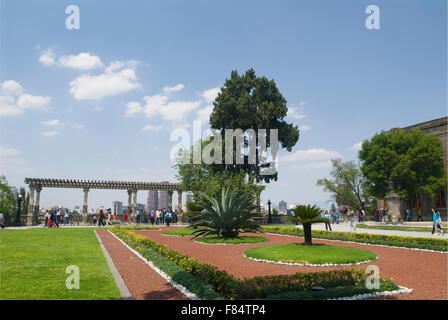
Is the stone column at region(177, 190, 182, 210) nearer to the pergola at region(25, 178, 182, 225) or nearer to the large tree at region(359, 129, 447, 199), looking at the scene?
the pergola at region(25, 178, 182, 225)

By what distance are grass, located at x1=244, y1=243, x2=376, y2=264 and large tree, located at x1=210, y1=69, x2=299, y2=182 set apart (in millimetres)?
21987

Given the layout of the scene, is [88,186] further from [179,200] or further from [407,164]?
[407,164]

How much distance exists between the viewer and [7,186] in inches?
1932

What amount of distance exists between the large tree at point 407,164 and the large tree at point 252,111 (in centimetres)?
1075

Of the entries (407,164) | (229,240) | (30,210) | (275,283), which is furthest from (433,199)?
(30,210)

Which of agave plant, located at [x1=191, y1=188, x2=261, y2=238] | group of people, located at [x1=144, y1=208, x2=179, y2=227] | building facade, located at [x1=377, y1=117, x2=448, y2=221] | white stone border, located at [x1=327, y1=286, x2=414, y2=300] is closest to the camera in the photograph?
white stone border, located at [x1=327, y1=286, x2=414, y2=300]

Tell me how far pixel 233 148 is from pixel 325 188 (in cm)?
2640

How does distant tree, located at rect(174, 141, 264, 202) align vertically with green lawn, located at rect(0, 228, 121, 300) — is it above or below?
above

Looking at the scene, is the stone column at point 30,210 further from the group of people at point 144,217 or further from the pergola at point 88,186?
the group of people at point 144,217

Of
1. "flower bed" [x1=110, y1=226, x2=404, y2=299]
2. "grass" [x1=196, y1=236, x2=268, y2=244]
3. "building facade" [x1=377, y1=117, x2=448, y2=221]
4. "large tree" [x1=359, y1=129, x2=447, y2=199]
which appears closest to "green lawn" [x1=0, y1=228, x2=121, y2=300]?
"flower bed" [x1=110, y1=226, x2=404, y2=299]

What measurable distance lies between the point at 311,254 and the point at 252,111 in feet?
83.6

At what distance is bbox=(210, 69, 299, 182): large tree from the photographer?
33875mm
